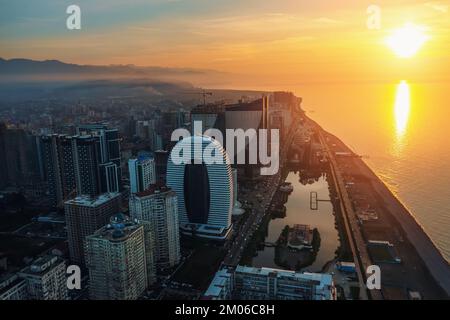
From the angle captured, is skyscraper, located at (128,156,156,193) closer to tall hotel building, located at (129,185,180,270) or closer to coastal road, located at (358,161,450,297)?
tall hotel building, located at (129,185,180,270)

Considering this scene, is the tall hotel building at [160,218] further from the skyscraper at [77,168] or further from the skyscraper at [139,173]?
the skyscraper at [77,168]

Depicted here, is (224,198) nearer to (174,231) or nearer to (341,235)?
(174,231)

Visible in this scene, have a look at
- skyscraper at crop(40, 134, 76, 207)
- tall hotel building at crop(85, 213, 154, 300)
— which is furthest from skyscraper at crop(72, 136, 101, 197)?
tall hotel building at crop(85, 213, 154, 300)

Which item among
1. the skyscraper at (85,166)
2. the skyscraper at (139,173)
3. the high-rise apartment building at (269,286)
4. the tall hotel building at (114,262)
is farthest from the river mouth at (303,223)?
the skyscraper at (85,166)

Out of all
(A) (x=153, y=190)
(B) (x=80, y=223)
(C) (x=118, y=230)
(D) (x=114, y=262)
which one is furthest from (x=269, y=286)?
(B) (x=80, y=223)

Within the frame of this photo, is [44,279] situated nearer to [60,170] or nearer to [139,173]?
[139,173]

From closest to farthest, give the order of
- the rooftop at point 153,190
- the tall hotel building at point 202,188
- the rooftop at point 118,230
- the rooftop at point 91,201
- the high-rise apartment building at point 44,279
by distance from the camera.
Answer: the high-rise apartment building at point 44,279
the rooftop at point 118,230
the rooftop at point 153,190
the rooftop at point 91,201
the tall hotel building at point 202,188
